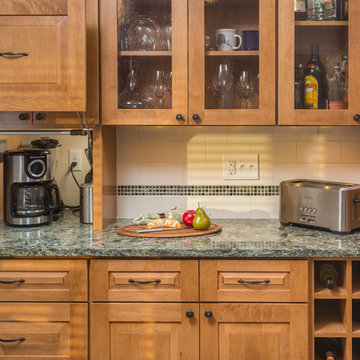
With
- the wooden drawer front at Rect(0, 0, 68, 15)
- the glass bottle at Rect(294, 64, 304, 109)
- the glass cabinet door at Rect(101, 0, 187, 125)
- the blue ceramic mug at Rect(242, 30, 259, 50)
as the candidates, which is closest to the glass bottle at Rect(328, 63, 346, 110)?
the glass bottle at Rect(294, 64, 304, 109)

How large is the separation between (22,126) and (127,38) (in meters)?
0.59

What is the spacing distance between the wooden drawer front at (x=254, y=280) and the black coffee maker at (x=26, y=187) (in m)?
0.84

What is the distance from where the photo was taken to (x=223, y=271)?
1688 mm

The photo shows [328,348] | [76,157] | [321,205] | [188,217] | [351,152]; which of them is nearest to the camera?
[328,348]

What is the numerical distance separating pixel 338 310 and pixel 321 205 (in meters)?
0.42

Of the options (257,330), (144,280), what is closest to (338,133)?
(257,330)

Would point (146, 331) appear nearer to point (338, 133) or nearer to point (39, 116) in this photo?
point (39, 116)

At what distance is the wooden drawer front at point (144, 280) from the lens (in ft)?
5.53

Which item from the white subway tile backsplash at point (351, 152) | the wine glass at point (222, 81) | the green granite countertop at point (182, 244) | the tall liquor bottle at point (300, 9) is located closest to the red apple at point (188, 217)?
the green granite countertop at point (182, 244)

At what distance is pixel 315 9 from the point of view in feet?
6.44

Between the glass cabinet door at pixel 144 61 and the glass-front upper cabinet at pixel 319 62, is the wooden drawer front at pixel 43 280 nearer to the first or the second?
the glass cabinet door at pixel 144 61

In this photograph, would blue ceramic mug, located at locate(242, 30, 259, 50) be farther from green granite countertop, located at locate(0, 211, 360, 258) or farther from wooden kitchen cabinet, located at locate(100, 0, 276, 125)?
green granite countertop, located at locate(0, 211, 360, 258)

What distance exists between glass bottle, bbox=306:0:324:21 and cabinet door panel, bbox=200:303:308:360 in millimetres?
1198

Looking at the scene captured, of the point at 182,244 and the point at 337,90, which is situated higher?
the point at 337,90
